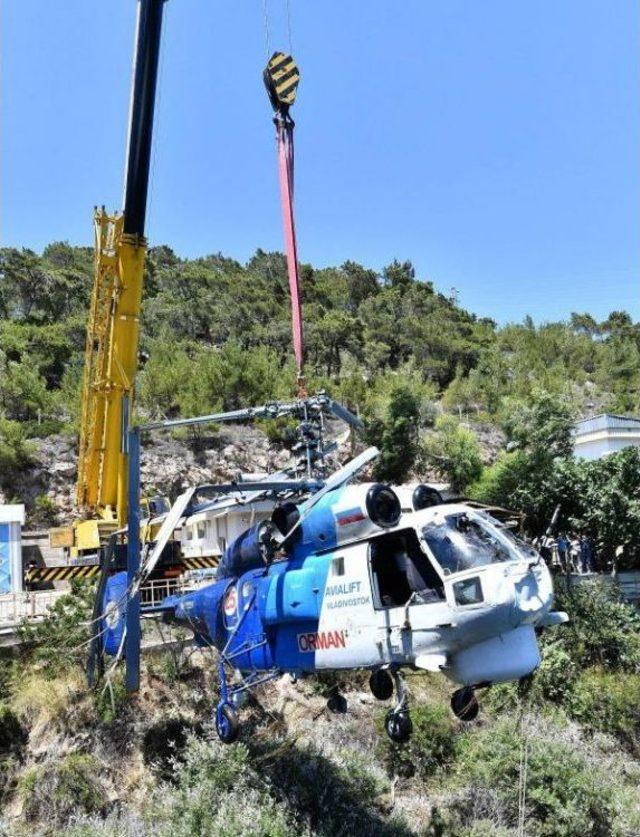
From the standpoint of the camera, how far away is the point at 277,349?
49.1 meters

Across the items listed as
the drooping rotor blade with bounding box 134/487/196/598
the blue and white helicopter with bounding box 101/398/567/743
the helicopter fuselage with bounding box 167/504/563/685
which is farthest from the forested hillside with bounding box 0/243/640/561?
the helicopter fuselage with bounding box 167/504/563/685

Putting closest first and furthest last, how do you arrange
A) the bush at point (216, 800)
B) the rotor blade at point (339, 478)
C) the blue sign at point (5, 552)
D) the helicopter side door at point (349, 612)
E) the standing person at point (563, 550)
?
the helicopter side door at point (349, 612), the rotor blade at point (339, 478), the bush at point (216, 800), the blue sign at point (5, 552), the standing person at point (563, 550)

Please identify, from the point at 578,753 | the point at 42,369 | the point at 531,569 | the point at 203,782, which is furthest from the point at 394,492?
the point at 42,369

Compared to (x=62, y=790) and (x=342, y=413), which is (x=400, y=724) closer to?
(x=342, y=413)

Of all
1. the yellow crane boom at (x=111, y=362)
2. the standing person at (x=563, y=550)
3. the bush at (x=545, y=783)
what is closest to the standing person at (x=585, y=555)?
the standing person at (x=563, y=550)

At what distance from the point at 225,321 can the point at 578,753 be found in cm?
4224

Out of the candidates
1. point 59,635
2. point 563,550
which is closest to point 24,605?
point 59,635

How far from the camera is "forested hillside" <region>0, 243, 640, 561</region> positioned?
78.9 feet

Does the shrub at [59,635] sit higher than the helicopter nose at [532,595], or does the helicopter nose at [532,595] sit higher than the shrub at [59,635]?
the helicopter nose at [532,595]

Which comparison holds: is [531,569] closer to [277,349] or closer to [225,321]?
[277,349]

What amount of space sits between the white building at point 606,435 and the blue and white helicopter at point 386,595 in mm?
24113

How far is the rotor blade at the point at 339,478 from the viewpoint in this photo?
26.0 feet

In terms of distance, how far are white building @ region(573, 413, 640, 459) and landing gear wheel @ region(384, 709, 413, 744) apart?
81.6ft

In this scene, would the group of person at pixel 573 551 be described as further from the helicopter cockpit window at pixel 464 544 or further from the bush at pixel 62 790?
the helicopter cockpit window at pixel 464 544
